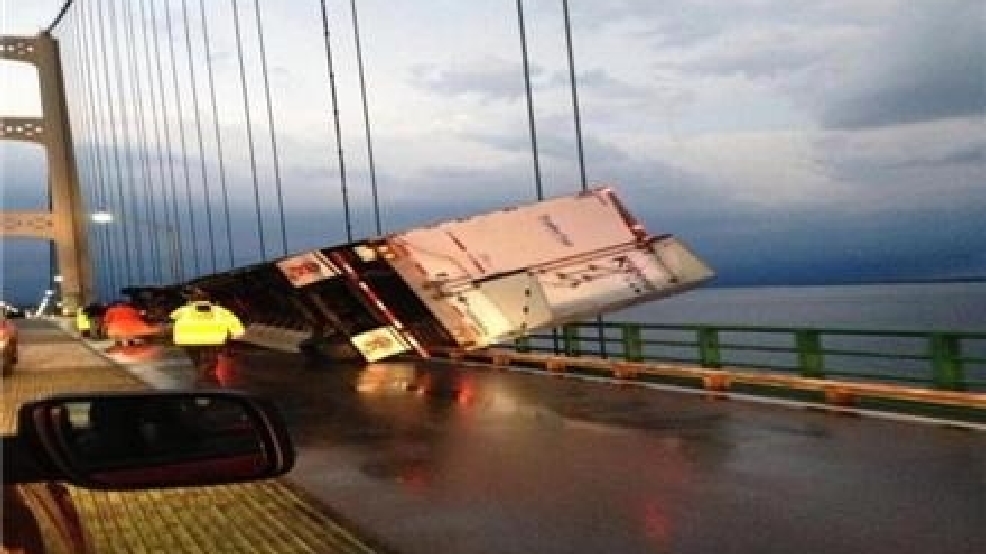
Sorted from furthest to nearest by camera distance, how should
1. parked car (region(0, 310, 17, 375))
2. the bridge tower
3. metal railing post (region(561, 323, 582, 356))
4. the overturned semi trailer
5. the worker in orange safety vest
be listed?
the bridge tower → the worker in orange safety vest → parked car (region(0, 310, 17, 375)) → metal railing post (region(561, 323, 582, 356)) → the overturned semi trailer

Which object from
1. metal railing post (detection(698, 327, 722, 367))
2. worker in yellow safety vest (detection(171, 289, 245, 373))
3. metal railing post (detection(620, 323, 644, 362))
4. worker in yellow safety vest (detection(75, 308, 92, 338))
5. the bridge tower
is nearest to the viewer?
metal railing post (detection(698, 327, 722, 367))

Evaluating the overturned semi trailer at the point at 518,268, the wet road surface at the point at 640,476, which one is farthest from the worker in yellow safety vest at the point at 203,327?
the overturned semi trailer at the point at 518,268

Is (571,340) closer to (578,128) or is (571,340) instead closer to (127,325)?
(578,128)

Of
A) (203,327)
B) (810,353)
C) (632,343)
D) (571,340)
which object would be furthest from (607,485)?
(571,340)

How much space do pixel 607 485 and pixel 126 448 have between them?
667cm

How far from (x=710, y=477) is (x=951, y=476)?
185 centimetres

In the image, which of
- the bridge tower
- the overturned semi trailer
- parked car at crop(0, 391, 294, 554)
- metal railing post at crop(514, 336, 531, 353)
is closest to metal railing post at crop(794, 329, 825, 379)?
the overturned semi trailer

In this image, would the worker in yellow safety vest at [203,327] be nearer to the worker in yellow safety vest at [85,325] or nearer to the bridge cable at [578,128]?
the bridge cable at [578,128]

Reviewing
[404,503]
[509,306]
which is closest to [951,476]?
[404,503]

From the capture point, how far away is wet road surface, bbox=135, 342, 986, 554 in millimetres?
7012

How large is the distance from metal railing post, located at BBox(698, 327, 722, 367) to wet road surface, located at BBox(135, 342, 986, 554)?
43.8 inches

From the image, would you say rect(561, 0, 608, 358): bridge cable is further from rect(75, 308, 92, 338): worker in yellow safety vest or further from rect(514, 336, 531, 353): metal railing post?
rect(75, 308, 92, 338): worker in yellow safety vest

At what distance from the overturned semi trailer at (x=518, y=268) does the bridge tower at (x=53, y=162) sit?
5090 centimetres

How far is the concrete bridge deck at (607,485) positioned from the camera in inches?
277
